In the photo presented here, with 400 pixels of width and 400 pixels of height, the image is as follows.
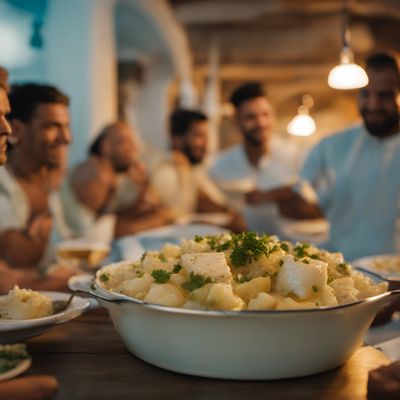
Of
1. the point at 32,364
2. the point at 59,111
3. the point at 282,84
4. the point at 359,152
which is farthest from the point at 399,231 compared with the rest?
the point at 282,84

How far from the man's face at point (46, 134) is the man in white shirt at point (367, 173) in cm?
156

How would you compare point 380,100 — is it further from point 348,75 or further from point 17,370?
point 17,370

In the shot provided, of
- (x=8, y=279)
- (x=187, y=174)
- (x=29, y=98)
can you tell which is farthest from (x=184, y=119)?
(x=8, y=279)

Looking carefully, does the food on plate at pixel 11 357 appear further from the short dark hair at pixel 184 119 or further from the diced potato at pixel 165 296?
the short dark hair at pixel 184 119

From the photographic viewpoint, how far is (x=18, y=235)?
7.74ft

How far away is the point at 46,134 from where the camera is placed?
233cm

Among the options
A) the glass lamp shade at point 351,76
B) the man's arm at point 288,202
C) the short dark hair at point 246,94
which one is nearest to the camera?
the glass lamp shade at point 351,76

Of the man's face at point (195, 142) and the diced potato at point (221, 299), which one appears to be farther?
the man's face at point (195, 142)

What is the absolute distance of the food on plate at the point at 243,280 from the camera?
3.43 feet

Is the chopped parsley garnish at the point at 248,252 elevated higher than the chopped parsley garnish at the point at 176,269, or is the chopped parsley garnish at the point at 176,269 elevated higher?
the chopped parsley garnish at the point at 248,252

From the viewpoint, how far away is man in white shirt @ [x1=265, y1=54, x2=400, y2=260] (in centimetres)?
293

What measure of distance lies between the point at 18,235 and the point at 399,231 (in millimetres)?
1964

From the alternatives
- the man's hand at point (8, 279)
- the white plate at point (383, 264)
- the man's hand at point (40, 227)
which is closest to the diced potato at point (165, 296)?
the man's hand at point (8, 279)

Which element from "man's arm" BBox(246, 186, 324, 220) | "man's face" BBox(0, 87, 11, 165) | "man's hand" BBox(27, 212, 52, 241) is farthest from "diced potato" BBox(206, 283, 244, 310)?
"man's arm" BBox(246, 186, 324, 220)
